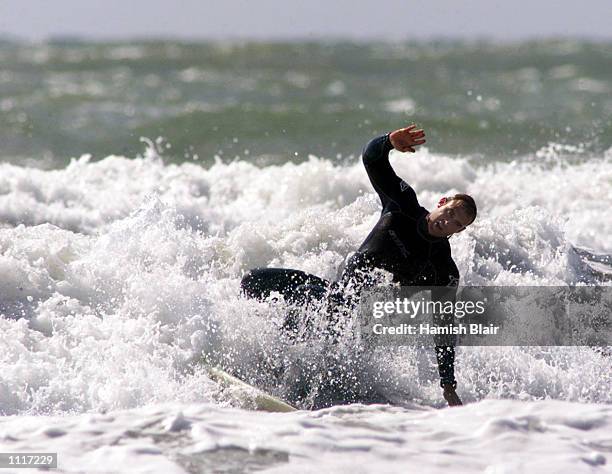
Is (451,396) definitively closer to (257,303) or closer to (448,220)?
(448,220)

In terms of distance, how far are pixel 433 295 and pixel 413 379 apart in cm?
83

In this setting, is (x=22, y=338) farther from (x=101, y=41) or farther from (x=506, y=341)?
(x=101, y=41)

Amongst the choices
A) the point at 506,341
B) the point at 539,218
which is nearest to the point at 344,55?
the point at 539,218

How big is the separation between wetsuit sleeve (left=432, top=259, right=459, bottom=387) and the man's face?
0.81 feet

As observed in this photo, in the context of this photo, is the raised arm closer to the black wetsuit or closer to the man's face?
the black wetsuit

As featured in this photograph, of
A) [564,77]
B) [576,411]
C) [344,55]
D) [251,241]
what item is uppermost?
[344,55]

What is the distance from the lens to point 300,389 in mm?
6242

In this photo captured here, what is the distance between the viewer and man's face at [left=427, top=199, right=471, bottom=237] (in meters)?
5.63

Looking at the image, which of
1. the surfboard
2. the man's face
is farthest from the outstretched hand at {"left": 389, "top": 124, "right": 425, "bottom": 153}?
the surfboard

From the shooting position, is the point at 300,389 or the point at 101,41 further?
the point at 101,41

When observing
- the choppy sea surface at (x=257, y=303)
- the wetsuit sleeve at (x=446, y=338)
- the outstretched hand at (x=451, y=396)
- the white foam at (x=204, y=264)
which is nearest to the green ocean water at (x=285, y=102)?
the choppy sea surface at (x=257, y=303)

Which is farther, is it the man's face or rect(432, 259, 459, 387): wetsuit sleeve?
rect(432, 259, 459, 387): wetsuit sleeve

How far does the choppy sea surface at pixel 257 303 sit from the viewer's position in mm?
4922

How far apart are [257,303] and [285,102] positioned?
52.0 feet
